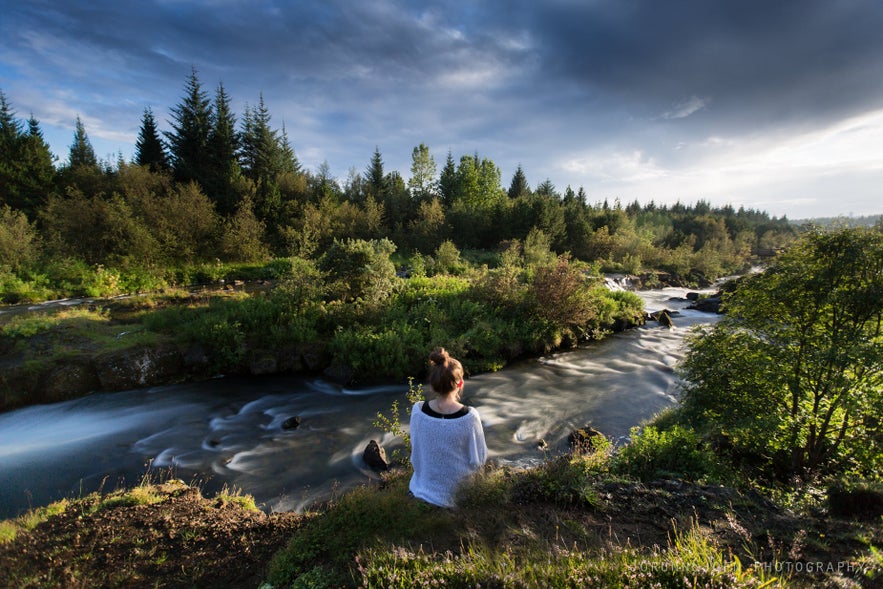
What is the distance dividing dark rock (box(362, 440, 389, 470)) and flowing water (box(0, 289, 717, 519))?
0.91 ft

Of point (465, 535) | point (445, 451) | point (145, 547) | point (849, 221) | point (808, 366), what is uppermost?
point (849, 221)

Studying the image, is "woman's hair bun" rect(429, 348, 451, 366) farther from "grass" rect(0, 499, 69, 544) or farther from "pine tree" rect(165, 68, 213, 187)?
"pine tree" rect(165, 68, 213, 187)

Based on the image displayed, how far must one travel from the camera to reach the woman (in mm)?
3959

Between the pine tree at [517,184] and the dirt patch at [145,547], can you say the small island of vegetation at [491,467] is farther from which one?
the pine tree at [517,184]

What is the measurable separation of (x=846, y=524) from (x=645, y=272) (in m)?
38.8

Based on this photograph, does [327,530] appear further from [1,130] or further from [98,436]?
[1,130]

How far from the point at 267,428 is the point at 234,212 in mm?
32894

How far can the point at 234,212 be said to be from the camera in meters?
36.9

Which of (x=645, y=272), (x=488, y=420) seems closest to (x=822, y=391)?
(x=488, y=420)

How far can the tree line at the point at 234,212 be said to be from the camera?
2183 cm

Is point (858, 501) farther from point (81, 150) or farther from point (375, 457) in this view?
point (81, 150)

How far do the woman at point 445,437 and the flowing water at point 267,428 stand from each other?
14.4ft

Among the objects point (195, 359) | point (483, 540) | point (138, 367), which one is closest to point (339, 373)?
point (195, 359)

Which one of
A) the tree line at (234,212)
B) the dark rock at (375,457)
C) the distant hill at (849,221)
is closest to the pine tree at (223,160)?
the tree line at (234,212)
